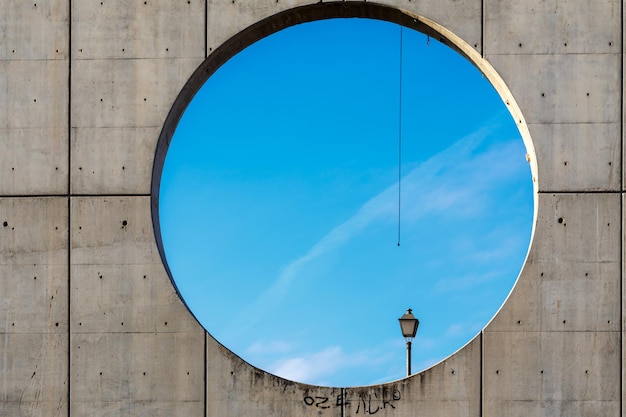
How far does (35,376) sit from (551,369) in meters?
6.10

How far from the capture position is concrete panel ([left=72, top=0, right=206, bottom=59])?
1441cm

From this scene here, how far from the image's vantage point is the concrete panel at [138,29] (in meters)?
14.4

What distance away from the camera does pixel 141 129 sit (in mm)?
14375

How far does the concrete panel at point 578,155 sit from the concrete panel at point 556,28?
0.95 meters

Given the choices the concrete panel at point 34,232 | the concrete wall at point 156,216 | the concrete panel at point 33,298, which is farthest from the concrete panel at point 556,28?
the concrete panel at point 33,298

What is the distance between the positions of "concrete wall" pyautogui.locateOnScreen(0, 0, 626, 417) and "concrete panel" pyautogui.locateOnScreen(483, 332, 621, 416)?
0.02 m

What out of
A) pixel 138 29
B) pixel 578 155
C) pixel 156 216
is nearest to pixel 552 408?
pixel 578 155

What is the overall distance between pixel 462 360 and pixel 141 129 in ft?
15.5

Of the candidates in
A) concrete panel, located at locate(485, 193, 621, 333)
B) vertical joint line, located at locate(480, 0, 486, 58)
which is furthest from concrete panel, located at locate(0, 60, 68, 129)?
concrete panel, located at locate(485, 193, 621, 333)

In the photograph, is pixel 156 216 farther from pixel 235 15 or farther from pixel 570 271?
pixel 570 271

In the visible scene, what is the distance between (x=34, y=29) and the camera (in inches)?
577

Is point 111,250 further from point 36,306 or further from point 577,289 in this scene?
point 577,289

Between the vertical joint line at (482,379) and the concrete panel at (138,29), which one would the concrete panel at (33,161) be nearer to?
the concrete panel at (138,29)

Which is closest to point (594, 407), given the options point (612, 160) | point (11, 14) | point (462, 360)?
point (462, 360)
